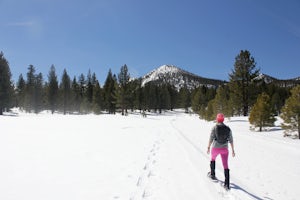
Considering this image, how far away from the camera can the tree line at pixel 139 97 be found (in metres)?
23.0

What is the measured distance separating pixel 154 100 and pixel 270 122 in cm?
7172

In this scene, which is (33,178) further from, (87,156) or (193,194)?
(193,194)

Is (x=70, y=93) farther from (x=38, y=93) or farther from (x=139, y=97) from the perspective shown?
(x=139, y=97)

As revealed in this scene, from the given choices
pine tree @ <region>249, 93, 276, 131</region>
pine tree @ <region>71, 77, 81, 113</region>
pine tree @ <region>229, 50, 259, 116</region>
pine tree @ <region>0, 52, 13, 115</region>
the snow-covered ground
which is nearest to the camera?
the snow-covered ground

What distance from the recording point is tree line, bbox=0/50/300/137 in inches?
907

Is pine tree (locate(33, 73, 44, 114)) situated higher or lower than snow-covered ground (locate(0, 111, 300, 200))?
higher

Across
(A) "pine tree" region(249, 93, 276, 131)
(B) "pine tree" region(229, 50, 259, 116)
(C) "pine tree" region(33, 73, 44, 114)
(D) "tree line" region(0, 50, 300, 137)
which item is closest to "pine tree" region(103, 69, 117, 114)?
(D) "tree line" region(0, 50, 300, 137)

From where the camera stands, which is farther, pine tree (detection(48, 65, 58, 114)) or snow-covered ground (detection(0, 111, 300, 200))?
pine tree (detection(48, 65, 58, 114))

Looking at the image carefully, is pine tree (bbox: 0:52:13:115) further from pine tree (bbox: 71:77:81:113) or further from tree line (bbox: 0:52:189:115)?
pine tree (bbox: 71:77:81:113)

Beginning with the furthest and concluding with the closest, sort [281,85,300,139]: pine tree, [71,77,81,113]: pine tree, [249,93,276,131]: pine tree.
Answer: [71,77,81,113]: pine tree → [249,93,276,131]: pine tree → [281,85,300,139]: pine tree

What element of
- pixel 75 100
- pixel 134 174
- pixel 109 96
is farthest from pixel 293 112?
pixel 75 100

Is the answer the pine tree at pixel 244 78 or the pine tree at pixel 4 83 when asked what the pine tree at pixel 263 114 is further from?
the pine tree at pixel 4 83

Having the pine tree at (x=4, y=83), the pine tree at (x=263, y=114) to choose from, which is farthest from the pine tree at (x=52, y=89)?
the pine tree at (x=263, y=114)

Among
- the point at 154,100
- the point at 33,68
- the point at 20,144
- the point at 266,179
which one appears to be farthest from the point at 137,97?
the point at 266,179
